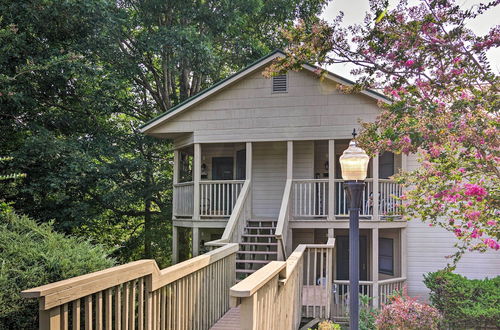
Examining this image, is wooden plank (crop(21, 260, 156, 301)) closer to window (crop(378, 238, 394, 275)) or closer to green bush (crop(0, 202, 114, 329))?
green bush (crop(0, 202, 114, 329))

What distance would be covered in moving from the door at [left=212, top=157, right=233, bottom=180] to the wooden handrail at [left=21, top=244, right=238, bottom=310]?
374 inches

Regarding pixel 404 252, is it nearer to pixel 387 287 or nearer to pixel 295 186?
→ pixel 387 287

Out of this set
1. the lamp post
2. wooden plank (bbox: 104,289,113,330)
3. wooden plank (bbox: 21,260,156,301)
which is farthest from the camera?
the lamp post

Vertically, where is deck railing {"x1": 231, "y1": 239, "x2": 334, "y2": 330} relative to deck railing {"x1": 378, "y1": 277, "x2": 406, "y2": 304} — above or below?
above

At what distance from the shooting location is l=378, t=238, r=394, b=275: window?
11599 millimetres

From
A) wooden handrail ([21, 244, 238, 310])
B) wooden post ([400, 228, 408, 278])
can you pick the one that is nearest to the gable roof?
wooden post ([400, 228, 408, 278])

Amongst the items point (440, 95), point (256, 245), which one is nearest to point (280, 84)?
point (256, 245)

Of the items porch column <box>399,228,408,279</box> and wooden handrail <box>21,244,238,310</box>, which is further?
porch column <box>399,228,408,279</box>

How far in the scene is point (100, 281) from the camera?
2.57 meters

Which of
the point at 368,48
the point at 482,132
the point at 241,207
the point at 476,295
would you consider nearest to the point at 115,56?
the point at 241,207

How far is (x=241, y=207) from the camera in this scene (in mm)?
9781

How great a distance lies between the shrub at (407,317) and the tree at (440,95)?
179 centimetres

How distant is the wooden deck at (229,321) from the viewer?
5137 mm

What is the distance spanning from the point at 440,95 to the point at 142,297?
6.31 metres
